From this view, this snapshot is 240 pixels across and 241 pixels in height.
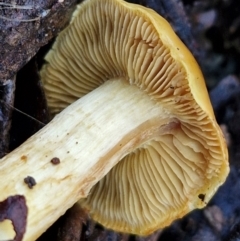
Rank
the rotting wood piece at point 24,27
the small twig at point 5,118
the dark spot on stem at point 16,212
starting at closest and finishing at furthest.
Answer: the dark spot on stem at point 16,212 → the rotting wood piece at point 24,27 → the small twig at point 5,118

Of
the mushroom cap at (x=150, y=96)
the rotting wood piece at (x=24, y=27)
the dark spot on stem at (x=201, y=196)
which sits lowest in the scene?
the dark spot on stem at (x=201, y=196)

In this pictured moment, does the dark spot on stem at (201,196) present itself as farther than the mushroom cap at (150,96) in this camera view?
Yes

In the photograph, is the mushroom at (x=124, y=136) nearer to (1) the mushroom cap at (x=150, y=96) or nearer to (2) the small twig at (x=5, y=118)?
(1) the mushroom cap at (x=150, y=96)

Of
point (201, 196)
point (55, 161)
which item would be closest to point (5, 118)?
point (55, 161)

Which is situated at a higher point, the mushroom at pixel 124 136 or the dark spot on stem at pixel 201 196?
the mushroom at pixel 124 136

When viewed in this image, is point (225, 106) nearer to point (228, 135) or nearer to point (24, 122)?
point (228, 135)

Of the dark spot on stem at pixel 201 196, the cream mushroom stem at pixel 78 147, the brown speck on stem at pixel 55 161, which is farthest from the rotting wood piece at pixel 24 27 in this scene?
the dark spot on stem at pixel 201 196

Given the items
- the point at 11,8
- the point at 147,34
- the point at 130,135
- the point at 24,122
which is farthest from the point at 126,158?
the point at 11,8

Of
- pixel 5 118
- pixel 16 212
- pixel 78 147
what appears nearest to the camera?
pixel 16 212

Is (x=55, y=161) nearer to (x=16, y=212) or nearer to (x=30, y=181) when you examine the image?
(x=30, y=181)
